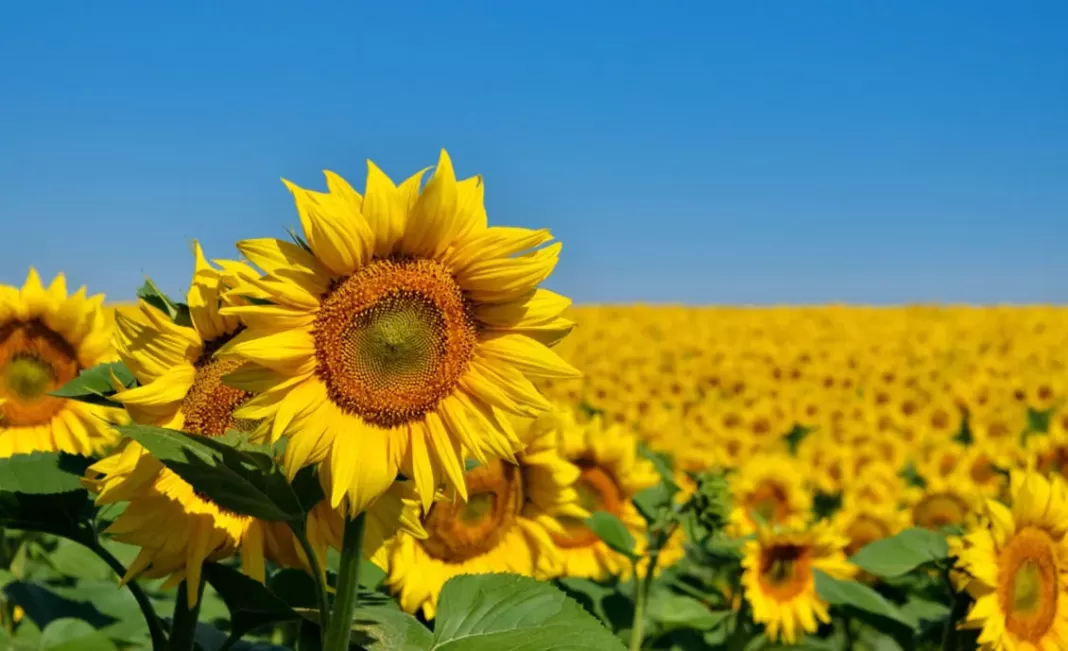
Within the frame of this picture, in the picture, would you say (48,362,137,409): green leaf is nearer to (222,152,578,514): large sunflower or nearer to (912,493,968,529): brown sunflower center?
(222,152,578,514): large sunflower

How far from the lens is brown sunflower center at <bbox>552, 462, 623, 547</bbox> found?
4.38m

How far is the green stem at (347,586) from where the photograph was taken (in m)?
1.97

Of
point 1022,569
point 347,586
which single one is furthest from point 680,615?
point 347,586

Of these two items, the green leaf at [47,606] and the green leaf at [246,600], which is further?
the green leaf at [47,606]

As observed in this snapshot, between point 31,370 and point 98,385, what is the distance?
Result: 1.18m

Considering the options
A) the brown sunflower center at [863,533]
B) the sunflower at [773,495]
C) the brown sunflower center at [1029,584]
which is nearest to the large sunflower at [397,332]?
the brown sunflower center at [1029,584]

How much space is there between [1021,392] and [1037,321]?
15825 mm

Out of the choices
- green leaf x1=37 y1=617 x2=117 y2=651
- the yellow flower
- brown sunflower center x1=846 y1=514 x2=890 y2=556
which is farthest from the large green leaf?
brown sunflower center x1=846 y1=514 x2=890 y2=556

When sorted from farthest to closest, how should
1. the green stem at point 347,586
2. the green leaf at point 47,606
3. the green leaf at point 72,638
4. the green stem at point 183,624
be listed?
1. the green leaf at point 47,606
2. the green leaf at point 72,638
3. the green stem at point 183,624
4. the green stem at point 347,586

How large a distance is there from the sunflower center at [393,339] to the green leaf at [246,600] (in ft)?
1.68

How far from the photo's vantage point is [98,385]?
233 cm

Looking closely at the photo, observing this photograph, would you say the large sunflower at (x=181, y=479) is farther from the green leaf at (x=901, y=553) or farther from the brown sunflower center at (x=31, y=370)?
the green leaf at (x=901, y=553)

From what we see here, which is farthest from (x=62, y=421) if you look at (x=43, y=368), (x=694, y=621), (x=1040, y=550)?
(x=1040, y=550)

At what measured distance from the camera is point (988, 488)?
685 cm
